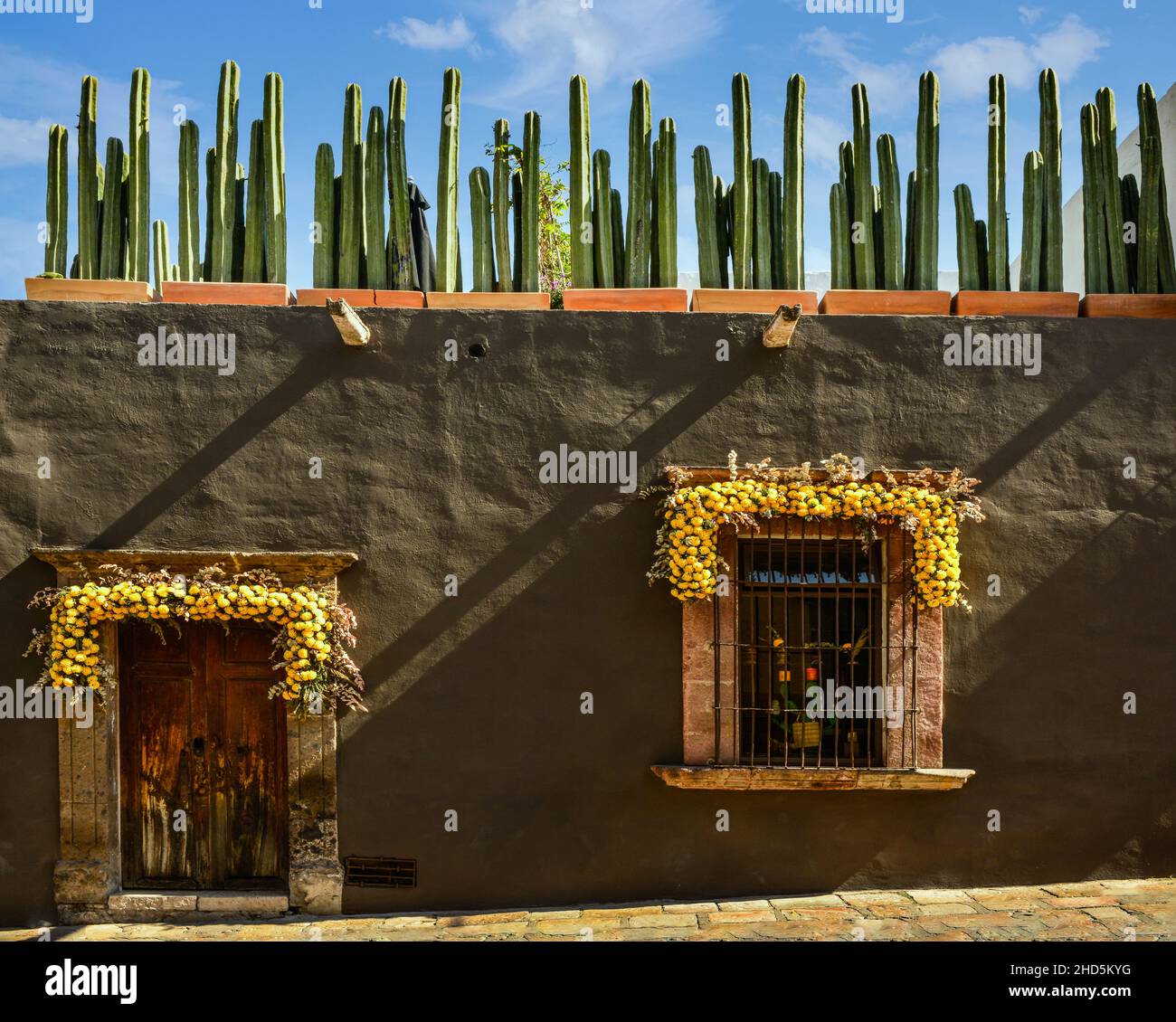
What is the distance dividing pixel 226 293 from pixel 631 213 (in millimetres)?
2763

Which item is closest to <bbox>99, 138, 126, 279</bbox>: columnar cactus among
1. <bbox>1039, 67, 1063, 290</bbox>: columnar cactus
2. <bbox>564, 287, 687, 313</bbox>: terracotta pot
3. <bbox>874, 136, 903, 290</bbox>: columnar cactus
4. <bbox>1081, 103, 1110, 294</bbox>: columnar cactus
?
<bbox>564, 287, 687, 313</bbox>: terracotta pot

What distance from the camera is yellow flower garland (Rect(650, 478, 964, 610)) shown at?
17.3 ft

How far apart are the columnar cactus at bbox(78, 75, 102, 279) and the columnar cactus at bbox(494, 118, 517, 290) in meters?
2.69

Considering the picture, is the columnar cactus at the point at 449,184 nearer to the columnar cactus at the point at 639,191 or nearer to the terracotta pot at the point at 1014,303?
the columnar cactus at the point at 639,191

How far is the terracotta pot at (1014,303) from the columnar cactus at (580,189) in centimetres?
250

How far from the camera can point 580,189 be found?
596 cm

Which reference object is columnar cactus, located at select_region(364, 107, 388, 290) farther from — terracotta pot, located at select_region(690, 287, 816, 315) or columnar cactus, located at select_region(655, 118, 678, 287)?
terracotta pot, located at select_region(690, 287, 816, 315)

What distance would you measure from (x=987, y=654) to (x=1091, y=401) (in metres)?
1.78

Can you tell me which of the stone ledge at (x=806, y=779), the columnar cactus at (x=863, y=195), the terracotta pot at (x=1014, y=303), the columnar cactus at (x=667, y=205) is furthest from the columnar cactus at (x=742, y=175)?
the stone ledge at (x=806, y=779)

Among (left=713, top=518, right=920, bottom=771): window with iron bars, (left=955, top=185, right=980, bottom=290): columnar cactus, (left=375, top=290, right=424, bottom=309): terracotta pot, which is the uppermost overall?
(left=955, top=185, right=980, bottom=290): columnar cactus

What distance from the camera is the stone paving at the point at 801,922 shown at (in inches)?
194

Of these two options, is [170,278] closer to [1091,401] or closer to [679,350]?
[679,350]

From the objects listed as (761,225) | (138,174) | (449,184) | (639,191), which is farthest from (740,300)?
(138,174)

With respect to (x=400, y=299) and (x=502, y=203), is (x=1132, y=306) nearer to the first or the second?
(x=502, y=203)
